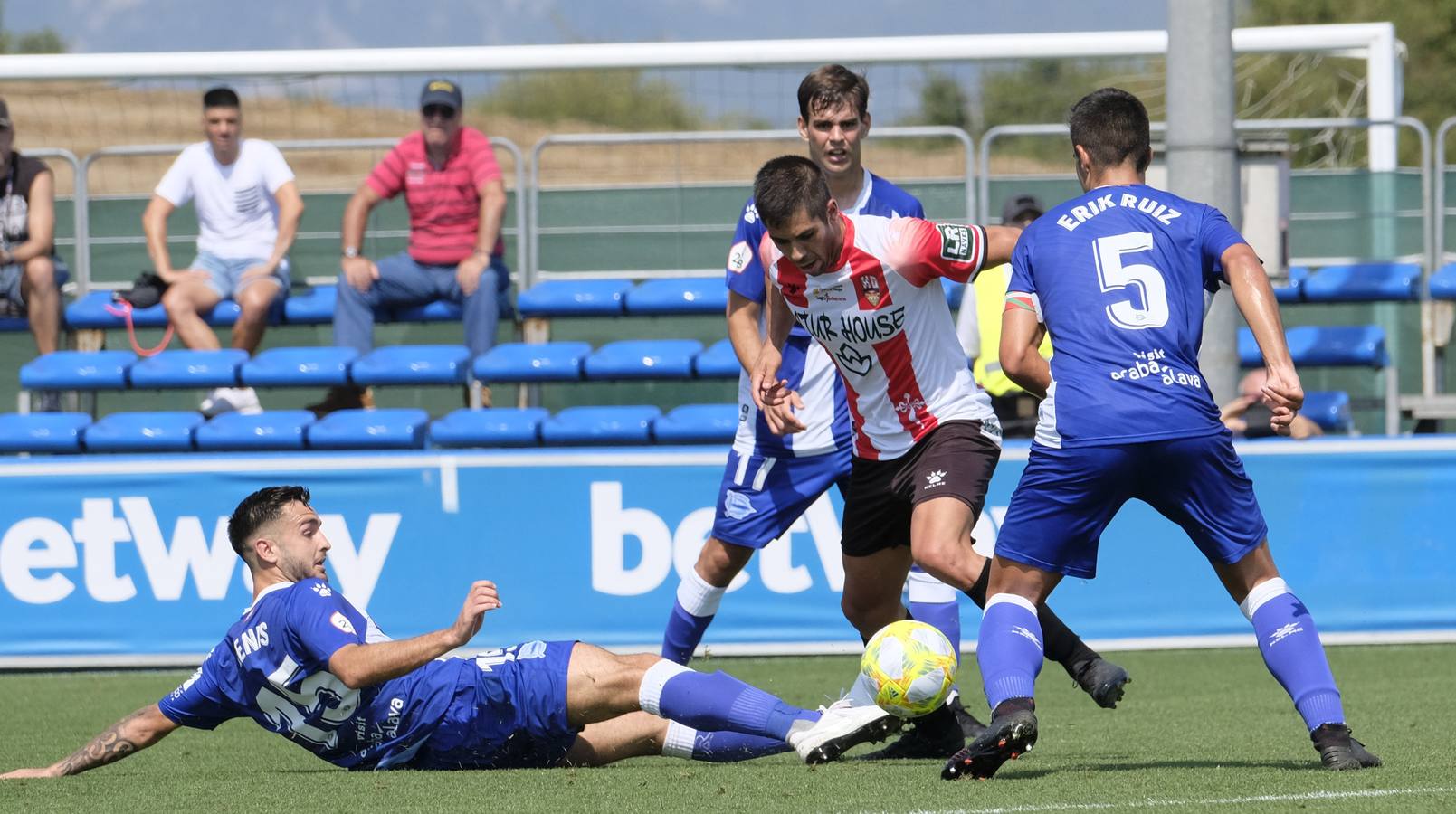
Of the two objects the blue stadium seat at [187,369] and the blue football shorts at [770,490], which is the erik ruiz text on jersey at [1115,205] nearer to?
the blue football shorts at [770,490]

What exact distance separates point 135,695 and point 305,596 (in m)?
3.76

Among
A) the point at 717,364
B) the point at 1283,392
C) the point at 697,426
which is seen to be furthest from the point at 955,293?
the point at 1283,392

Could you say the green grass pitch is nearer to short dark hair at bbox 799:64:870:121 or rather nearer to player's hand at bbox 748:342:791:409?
player's hand at bbox 748:342:791:409

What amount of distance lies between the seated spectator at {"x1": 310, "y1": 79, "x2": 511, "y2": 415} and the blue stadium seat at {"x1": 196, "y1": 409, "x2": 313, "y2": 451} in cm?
79

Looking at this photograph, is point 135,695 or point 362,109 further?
point 362,109

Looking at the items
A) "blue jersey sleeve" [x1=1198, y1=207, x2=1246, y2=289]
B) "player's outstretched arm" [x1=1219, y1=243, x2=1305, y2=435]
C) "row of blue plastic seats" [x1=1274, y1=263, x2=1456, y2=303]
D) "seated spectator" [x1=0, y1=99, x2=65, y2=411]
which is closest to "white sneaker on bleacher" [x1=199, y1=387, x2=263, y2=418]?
"seated spectator" [x1=0, y1=99, x2=65, y2=411]

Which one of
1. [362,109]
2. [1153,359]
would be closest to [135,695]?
[1153,359]

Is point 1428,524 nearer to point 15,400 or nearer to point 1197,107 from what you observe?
point 1197,107

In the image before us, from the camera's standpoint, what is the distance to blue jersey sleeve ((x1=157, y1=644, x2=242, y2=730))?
5.41 m

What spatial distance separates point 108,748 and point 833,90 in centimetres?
328

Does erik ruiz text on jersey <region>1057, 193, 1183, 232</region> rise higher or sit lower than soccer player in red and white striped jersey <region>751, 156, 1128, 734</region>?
higher

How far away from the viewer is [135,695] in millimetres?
8500

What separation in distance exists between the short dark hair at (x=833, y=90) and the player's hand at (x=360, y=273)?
5.97 metres

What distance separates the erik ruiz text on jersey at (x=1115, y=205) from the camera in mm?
4945
